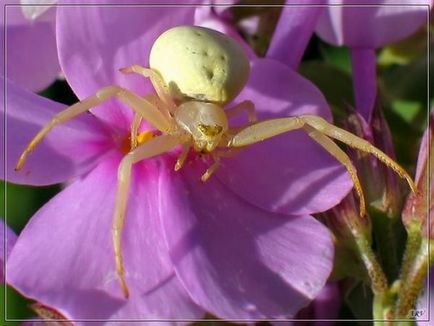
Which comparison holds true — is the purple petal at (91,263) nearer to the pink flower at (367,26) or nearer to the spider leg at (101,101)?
the spider leg at (101,101)

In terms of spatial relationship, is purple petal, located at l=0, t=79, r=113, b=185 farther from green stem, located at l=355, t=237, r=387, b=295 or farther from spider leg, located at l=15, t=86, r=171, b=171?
green stem, located at l=355, t=237, r=387, b=295

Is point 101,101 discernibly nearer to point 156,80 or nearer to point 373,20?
point 156,80

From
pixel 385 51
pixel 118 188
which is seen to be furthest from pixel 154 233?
pixel 385 51

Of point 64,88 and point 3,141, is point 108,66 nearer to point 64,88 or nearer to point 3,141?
point 3,141

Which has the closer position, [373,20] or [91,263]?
[91,263]

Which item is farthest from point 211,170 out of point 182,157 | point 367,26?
point 367,26

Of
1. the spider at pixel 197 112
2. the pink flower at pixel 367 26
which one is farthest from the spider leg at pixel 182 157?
the pink flower at pixel 367 26
